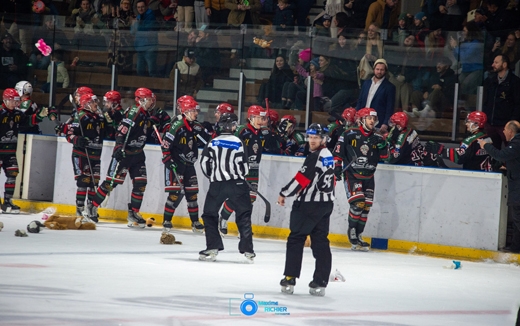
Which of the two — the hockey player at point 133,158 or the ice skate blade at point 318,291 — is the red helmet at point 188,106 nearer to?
the hockey player at point 133,158

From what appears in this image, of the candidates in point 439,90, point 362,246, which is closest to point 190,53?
point 439,90

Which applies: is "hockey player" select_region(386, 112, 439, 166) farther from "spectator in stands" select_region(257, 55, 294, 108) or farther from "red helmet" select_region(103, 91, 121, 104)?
"red helmet" select_region(103, 91, 121, 104)

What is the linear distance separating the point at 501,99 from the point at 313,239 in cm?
496

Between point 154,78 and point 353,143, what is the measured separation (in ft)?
12.0

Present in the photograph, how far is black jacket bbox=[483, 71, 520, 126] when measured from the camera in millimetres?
11859

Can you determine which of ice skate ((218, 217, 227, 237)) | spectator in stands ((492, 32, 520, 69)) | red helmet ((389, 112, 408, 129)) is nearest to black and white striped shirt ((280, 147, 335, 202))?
ice skate ((218, 217, 227, 237))

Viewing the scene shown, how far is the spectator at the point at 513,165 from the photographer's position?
10633 millimetres

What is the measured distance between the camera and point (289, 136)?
13.0m

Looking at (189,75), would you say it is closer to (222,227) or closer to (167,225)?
(167,225)

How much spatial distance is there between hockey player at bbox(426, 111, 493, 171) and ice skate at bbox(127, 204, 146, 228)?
162 inches

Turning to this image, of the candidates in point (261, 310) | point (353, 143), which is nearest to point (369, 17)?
point (353, 143)

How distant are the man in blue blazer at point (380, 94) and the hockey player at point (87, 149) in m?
3.53

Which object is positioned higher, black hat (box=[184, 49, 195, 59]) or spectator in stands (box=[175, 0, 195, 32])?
spectator in stands (box=[175, 0, 195, 32])

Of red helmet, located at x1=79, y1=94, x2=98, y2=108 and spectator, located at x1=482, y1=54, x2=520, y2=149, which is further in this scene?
red helmet, located at x1=79, y1=94, x2=98, y2=108
